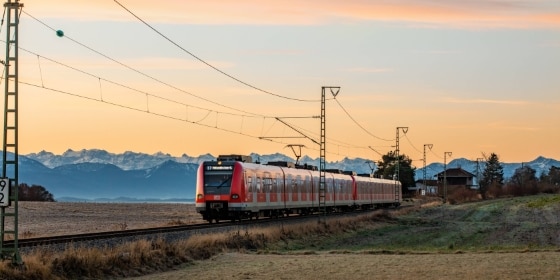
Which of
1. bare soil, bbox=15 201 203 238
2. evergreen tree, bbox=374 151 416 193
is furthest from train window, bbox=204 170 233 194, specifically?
evergreen tree, bbox=374 151 416 193

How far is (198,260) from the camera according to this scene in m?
30.4

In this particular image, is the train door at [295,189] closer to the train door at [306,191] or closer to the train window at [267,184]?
the train door at [306,191]

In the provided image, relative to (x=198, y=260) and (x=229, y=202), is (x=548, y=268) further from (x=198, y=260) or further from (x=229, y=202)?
(x=229, y=202)

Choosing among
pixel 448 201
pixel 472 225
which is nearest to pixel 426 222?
pixel 472 225

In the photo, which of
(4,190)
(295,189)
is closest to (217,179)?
(295,189)

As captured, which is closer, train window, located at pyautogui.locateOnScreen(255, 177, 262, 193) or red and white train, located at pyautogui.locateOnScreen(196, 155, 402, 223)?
red and white train, located at pyautogui.locateOnScreen(196, 155, 402, 223)

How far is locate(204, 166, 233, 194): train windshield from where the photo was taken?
4988 centimetres

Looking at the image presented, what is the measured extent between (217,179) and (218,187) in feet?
1.71

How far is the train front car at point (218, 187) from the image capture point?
49.7 metres

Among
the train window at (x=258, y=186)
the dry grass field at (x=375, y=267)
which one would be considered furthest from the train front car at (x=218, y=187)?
the dry grass field at (x=375, y=267)

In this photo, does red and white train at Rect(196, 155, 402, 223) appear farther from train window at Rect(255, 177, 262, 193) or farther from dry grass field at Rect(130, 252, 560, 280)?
dry grass field at Rect(130, 252, 560, 280)

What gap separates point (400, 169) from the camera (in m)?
171

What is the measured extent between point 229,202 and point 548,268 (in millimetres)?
25980

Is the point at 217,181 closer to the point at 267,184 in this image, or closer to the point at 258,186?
the point at 258,186
